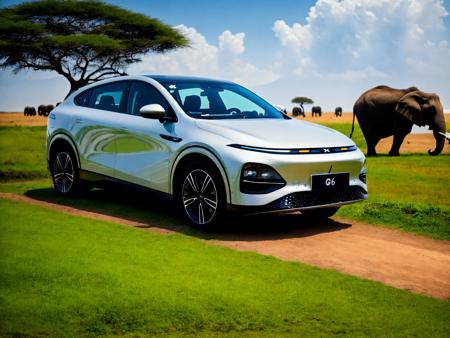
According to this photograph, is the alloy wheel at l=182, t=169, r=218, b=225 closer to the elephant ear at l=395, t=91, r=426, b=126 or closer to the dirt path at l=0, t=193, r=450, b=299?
the dirt path at l=0, t=193, r=450, b=299

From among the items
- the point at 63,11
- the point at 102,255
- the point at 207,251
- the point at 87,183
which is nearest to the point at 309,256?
the point at 207,251

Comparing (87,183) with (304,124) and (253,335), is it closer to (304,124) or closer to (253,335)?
(304,124)

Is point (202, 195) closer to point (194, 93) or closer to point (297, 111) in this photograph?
point (194, 93)

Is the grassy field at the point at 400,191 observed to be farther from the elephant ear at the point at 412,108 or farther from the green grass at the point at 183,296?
the elephant ear at the point at 412,108

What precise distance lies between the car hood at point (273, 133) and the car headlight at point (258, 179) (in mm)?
239

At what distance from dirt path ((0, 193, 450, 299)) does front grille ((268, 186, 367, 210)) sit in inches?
14.7

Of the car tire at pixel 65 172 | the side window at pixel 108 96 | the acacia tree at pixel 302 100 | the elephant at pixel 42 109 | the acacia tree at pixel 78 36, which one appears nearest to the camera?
the side window at pixel 108 96

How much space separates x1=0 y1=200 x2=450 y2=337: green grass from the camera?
414cm

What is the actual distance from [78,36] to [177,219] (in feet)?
99.9

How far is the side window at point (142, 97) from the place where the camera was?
7.80 metres

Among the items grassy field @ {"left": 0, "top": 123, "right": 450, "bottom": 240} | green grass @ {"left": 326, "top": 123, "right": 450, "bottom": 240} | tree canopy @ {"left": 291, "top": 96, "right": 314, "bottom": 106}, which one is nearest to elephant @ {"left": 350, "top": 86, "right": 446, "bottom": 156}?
grassy field @ {"left": 0, "top": 123, "right": 450, "bottom": 240}

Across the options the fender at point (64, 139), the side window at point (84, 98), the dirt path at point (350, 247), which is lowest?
the dirt path at point (350, 247)

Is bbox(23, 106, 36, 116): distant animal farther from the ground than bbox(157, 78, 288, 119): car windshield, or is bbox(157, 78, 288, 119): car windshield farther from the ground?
bbox(157, 78, 288, 119): car windshield

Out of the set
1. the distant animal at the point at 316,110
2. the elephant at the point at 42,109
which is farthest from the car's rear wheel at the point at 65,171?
the distant animal at the point at 316,110
